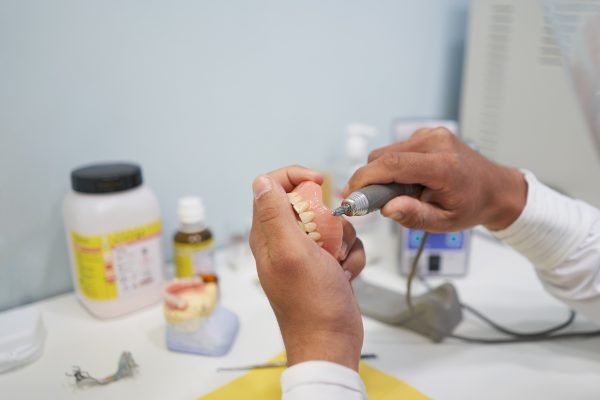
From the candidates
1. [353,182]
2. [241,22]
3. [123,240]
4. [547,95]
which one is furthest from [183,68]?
[547,95]

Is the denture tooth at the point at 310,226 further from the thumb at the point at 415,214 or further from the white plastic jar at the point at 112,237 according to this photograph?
the white plastic jar at the point at 112,237

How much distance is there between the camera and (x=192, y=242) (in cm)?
81

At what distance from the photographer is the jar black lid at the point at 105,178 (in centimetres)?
69

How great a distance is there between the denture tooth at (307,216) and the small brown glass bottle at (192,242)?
319 millimetres

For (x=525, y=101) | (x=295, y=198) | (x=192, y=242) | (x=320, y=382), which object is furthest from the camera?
(x=525, y=101)

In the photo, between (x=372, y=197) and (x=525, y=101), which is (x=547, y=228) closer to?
(x=372, y=197)

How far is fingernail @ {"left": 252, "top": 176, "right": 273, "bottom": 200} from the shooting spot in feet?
1.67

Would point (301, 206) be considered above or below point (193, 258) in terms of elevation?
above

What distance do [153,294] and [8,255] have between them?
23 centimetres

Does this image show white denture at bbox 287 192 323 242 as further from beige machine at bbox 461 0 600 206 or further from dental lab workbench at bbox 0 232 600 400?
beige machine at bbox 461 0 600 206

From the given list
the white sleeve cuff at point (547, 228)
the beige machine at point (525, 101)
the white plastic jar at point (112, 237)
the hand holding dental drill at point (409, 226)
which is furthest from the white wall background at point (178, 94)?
the white sleeve cuff at point (547, 228)

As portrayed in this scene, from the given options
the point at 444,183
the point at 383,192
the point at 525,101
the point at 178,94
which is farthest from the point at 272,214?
the point at 525,101

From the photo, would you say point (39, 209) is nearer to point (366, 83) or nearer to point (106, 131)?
point (106, 131)

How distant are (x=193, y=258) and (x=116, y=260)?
0.43ft
